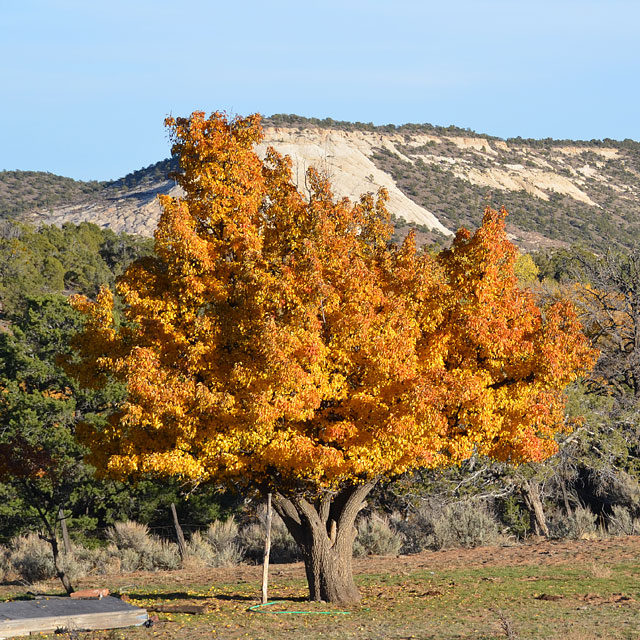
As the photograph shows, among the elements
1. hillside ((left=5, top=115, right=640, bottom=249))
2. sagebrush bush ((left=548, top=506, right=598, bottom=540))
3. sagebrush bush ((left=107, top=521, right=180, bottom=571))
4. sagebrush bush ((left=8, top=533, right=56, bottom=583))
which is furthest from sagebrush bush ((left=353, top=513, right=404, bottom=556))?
hillside ((left=5, top=115, right=640, bottom=249))

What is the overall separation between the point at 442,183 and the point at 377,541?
109 meters

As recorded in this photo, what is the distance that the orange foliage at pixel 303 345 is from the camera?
13492 millimetres

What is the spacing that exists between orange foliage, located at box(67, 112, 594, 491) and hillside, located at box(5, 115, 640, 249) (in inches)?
3273

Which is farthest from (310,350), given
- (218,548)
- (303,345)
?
(218,548)

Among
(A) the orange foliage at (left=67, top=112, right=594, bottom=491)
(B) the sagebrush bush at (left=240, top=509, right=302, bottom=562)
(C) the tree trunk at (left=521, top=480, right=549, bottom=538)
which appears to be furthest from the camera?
(B) the sagebrush bush at (left=240, top=509, right=302, bottom=562)

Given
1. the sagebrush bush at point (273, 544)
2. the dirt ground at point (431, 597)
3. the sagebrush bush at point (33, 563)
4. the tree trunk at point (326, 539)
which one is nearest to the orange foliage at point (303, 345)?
the tree trunk at point (326, 539)

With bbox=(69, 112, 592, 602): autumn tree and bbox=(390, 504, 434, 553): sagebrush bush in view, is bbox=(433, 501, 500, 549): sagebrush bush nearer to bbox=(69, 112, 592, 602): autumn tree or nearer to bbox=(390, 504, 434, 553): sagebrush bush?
bbox=(390, 504, 434, 553): sagebrush bush

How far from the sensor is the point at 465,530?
26484mm

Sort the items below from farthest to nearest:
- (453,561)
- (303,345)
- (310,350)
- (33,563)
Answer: (33,563) < (453,561) < (303,345) < (310,350)

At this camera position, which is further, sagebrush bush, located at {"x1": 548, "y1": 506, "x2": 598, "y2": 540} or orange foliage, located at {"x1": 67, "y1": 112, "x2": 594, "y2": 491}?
sagebrush bush, located at {"x1": 548, "y1": 506, "x2": 598, "y2": 540}

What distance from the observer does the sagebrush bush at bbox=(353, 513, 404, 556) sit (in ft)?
85.8

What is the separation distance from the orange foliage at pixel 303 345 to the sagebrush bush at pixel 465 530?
36.4ft

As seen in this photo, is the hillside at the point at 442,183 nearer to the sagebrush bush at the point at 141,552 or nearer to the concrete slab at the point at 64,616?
the sagebrush bush at the point at 141,552

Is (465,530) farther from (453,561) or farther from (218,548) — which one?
(218,548)
